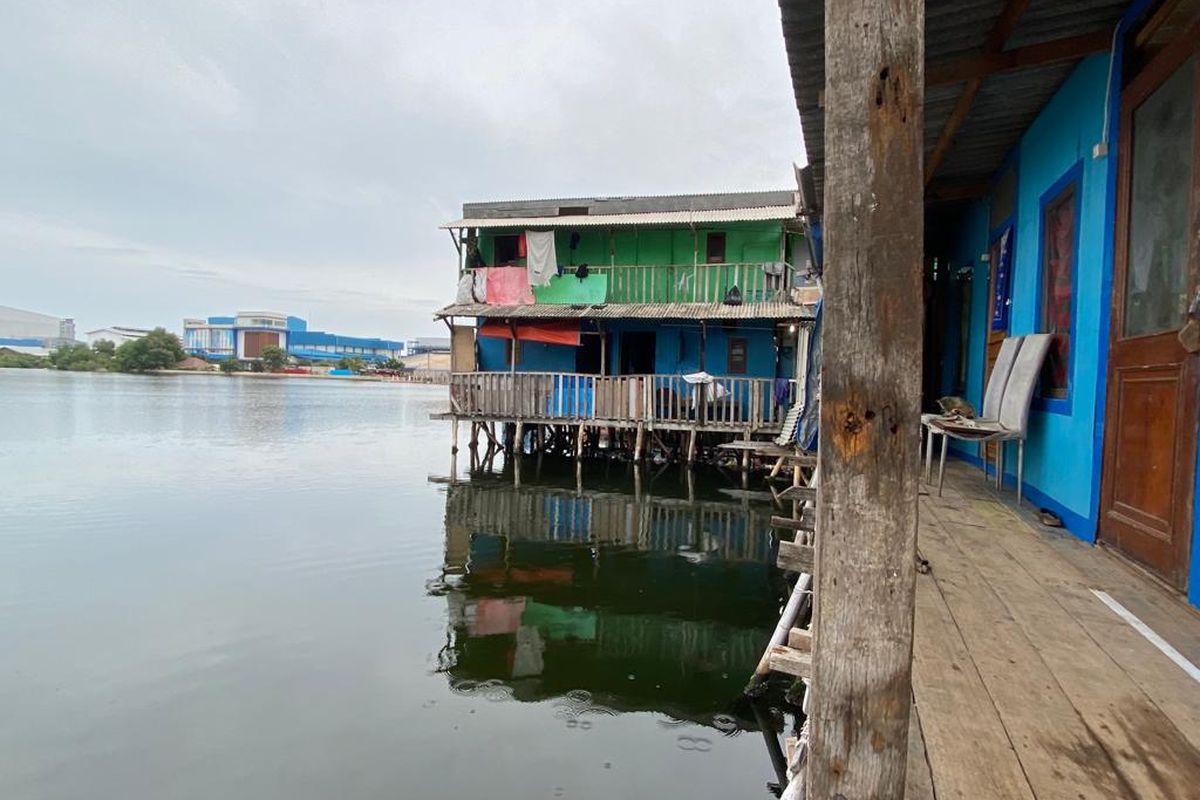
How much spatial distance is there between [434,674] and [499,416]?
10642mm

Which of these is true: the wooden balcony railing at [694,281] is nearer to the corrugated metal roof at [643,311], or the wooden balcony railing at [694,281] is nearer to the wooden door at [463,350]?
the corrugated metal roof at [643,311]

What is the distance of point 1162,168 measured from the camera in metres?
3.29

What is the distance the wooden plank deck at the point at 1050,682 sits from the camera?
1.72 metres

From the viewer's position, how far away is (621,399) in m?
14.8

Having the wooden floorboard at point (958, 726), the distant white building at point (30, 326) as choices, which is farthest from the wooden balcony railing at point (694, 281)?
the distant white building at point (30, 326)

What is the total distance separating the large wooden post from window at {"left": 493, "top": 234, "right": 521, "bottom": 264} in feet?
53.2

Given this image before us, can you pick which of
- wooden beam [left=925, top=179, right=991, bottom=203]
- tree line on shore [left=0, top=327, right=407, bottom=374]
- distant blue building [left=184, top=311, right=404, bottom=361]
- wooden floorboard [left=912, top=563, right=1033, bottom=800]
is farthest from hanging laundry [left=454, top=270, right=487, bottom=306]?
distant blue building [left=184, top=311, right=404, bottom=361]

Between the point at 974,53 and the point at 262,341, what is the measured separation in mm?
91122

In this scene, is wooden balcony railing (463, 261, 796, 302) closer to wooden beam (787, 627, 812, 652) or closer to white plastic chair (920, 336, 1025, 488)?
white plastic chair (920, 336, 1025, 488)

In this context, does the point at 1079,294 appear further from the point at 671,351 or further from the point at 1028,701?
the point at 671,351

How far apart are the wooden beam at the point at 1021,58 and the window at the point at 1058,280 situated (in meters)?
0.82

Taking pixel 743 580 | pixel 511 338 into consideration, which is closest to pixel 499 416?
pixel 511 338

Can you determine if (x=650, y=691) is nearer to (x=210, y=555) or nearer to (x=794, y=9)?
(x=794, y=9)

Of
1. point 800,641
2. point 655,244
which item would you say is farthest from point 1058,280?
point 655,244
